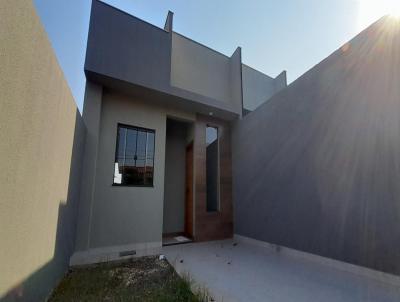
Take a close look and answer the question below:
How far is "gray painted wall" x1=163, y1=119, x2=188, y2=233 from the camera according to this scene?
566cm

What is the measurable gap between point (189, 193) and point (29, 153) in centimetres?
427

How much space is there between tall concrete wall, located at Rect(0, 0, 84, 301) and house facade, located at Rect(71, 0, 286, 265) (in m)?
1.36

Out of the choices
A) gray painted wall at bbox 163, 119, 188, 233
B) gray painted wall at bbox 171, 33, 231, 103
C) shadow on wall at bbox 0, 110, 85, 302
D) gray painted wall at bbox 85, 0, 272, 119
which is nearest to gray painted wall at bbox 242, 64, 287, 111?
gray painted wall at bbox 171, 33, 231, 103

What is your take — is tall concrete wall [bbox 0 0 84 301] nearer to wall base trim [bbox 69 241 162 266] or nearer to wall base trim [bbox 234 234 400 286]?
wall base trim [bbox 69 241 162 266]

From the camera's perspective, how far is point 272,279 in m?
2.64

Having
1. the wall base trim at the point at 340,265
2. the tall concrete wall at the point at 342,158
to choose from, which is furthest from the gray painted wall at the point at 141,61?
the wall base trim at the point at 340,265

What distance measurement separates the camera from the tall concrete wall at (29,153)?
3.90 ft

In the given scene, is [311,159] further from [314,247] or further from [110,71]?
[110,71]

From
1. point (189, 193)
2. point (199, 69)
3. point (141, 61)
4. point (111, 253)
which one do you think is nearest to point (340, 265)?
point (189, 193)

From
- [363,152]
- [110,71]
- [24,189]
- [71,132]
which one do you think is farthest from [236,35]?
[24,189]

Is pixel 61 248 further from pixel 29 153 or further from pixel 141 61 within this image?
pixel 141 61

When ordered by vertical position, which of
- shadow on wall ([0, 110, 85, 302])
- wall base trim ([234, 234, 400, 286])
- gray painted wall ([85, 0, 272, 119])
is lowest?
A: wall base trim ([234, 234, 400, 286])

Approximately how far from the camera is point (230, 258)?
356 centimetres

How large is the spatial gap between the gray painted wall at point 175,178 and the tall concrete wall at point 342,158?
246 cm
